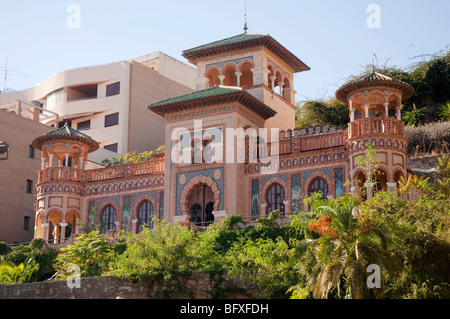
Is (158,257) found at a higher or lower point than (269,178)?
lower

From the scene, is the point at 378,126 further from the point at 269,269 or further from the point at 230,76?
the point at 230,76

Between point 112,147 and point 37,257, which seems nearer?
point 37,257

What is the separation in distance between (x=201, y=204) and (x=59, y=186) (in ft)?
25.1

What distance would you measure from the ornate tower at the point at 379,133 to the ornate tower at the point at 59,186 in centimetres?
1385

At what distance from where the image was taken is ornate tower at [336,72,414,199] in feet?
105

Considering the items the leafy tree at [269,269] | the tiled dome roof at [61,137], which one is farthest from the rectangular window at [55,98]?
the leafy tree at [269,269]

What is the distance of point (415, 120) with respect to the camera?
43688 millimetres

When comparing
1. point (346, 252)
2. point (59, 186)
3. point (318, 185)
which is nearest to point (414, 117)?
point (318, 185)

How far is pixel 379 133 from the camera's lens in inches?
1267

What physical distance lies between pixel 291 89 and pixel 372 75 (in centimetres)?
894

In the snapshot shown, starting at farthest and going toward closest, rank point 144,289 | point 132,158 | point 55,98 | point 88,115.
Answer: point 55,98 → point 88,115 → point 132,158 → point 144,289

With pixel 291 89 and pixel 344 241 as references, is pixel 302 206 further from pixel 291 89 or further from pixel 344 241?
pixel 344 241

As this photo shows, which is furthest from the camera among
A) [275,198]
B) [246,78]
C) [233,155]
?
[246,78]
